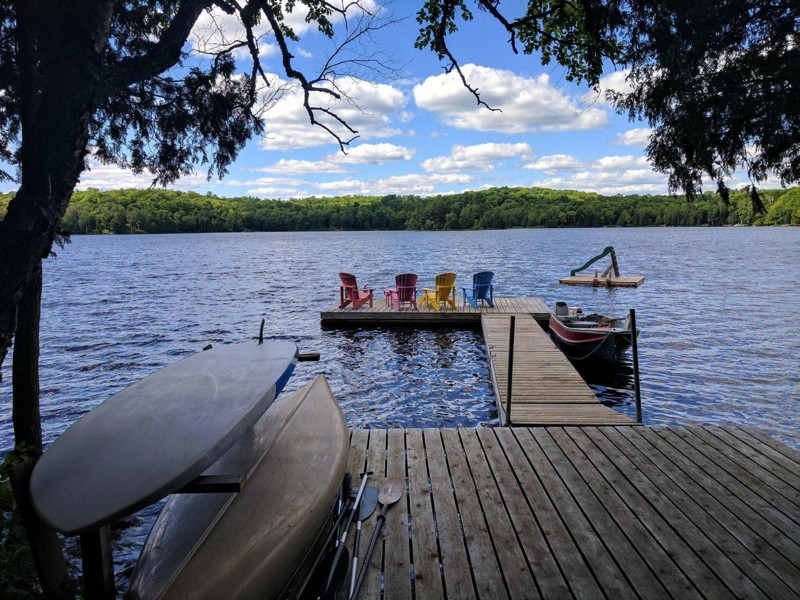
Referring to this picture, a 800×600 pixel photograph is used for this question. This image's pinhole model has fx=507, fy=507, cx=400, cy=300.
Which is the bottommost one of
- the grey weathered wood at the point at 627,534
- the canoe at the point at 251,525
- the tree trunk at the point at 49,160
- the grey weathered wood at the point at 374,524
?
the grey weathered wood at the point at 374,524

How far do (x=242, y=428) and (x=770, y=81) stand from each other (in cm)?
362

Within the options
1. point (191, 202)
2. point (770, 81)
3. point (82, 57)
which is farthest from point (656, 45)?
point (191, 202)

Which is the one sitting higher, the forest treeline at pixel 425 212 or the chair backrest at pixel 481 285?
the forest treeline at pixel 425 212

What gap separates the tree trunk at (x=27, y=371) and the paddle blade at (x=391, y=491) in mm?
2663

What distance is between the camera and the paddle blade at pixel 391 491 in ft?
13.6

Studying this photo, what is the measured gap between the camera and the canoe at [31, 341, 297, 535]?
2447 mm

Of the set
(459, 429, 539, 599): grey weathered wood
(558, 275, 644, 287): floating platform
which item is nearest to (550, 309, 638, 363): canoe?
(459, 429, 539, 599): grey weathered wood

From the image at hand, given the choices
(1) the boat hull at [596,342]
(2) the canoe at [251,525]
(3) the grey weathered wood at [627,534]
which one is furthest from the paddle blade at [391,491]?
(1) the boat hull at [596,342]

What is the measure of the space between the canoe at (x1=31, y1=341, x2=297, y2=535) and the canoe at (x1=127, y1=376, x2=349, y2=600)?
0.49 metres

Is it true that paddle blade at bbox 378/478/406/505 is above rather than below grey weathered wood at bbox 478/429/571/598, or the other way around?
above

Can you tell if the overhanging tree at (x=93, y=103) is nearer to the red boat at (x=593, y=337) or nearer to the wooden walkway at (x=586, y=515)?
the wooden walkway at (x=586, y=515)

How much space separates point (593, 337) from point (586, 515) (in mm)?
9244

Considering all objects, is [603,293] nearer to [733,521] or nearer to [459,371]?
[459,371]

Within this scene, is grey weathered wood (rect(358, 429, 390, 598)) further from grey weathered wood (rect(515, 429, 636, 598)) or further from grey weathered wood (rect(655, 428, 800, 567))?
grey weathered wood (rect(655, 428, 800, 567))
